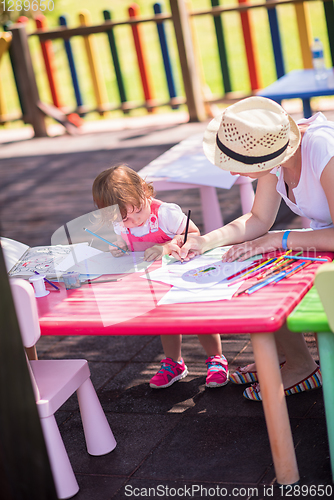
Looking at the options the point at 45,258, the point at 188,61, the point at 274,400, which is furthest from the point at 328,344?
the point at 188,61

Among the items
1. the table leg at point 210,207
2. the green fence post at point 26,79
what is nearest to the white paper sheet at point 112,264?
the table leg at point 210,207

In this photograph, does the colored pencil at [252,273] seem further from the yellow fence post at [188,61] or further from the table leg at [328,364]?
the yellow fence post at [188,61]

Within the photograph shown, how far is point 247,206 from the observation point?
3311mm

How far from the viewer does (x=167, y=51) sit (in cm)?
766

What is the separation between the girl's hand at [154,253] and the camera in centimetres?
225

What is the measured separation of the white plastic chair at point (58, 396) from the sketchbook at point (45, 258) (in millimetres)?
333

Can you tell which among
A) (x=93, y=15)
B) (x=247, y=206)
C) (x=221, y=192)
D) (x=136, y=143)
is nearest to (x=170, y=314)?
(x=247, y=206)

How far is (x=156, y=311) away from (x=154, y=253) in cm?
49

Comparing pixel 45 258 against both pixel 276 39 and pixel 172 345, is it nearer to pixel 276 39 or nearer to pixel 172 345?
pixel 172 345

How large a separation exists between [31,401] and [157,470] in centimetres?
92

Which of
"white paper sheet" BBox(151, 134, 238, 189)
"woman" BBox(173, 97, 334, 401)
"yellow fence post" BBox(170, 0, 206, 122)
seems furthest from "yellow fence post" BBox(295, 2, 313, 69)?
"woman" BBox(173, 97, 334, 401)

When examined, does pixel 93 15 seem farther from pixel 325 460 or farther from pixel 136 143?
pixel 325 460

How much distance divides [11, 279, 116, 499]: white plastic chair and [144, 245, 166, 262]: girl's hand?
44cm

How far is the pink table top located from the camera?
167cm
